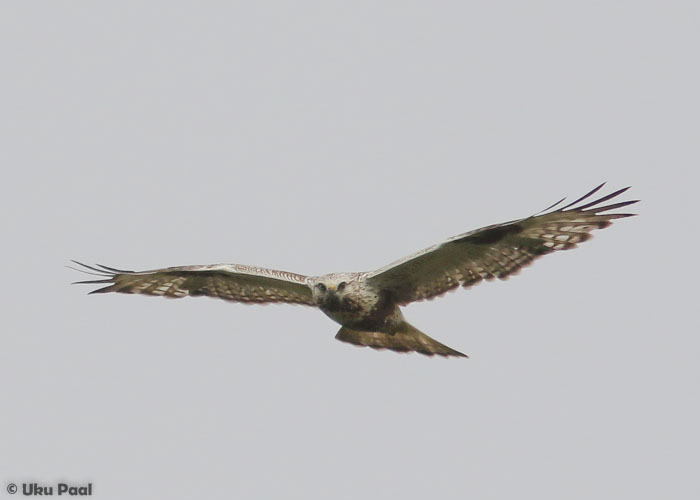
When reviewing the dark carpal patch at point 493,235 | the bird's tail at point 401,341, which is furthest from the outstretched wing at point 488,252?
the bird's tail at point 401,341

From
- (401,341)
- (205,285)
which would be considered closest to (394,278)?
(401,341)

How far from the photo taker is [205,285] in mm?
11797

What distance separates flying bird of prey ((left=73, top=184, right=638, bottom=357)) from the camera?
959cm

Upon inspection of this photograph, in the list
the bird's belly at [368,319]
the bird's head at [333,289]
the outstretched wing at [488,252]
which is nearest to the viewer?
the outstretched wing at [488,252]

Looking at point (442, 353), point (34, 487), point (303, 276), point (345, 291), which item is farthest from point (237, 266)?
point (34, 487)

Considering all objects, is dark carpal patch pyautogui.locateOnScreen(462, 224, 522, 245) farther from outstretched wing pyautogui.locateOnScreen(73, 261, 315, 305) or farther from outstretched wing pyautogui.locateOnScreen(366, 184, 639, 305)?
outstretched wing pyautogui.locateOnScreen(73, 261, 315, 305)

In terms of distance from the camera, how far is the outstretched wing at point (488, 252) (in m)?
9.45

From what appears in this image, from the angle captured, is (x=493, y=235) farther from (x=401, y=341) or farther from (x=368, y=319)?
(x=401, y=341)

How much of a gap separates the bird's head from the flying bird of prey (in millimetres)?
11

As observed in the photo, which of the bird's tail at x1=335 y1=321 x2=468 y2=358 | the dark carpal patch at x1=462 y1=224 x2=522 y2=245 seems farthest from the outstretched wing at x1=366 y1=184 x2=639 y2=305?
the bird's tail at x1=335 y1=321 x2=468 y2=358

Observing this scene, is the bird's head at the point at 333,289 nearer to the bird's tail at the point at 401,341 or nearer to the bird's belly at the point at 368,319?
the bird's belly at the point at 368,319

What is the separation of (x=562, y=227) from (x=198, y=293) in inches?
181

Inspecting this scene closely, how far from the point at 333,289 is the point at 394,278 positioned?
66cm

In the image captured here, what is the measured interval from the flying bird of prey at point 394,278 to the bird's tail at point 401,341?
0.01 m
